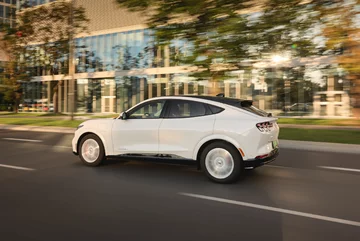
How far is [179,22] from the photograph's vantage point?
38.6ft

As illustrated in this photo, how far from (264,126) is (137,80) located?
29.9m

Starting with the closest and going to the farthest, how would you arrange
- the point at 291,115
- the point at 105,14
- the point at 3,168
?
the point at 3,168 → the point at 291,115 → the point at 105,14

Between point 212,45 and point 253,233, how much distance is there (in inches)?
331

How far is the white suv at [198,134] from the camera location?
18.9ft

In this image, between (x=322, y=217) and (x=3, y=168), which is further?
(x=3, y=168)

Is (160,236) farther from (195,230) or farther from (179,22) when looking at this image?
(179,22)

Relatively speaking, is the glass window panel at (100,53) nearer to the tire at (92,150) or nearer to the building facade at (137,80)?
the building facade at (137,80)

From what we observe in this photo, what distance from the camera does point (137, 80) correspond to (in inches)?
1368

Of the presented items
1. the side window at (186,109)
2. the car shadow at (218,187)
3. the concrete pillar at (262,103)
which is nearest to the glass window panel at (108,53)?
the concrete pillar at (262,103)

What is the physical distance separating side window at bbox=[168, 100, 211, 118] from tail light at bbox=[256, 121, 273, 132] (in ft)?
3.23

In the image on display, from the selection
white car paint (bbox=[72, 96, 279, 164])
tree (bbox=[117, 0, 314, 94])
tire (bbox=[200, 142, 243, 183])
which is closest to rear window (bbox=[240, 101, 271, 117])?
white car paint (bbox=[72, 96, 279, 164])

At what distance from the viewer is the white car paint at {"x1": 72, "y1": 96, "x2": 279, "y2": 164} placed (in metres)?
5.73

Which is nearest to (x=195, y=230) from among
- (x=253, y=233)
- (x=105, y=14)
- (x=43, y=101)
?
(x=253, y=233)

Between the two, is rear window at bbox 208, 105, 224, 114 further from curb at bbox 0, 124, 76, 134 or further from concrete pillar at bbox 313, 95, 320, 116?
concrete pillar at bbox 313, 95, 320, 116
